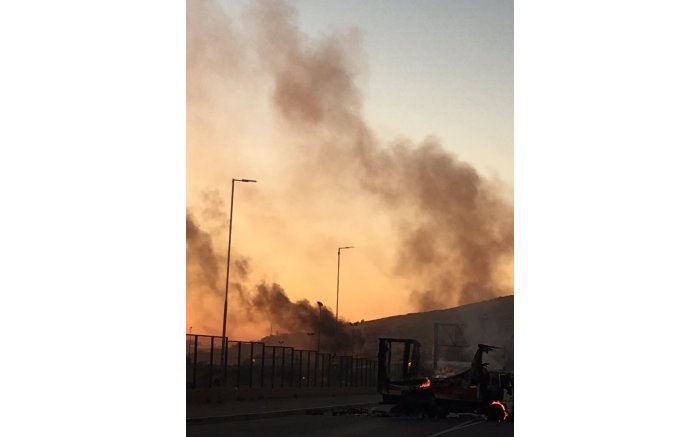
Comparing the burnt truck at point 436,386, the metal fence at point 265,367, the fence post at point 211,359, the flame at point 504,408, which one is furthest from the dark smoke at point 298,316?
the flame at point 504,408

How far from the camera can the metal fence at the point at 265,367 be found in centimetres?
1034

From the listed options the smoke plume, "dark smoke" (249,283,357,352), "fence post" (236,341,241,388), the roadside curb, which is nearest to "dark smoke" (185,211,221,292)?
the smoke plume

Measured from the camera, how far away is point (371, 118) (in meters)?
10.4

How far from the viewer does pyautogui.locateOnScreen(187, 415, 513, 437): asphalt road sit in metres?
10.1

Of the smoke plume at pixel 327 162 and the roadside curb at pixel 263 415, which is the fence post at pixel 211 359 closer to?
the roadside curb at pixel 263 415

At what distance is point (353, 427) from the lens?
1034 cm

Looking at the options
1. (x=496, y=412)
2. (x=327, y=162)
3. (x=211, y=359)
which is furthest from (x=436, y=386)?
(x=327, y=162)

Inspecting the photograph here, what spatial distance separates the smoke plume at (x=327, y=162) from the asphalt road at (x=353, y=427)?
0.92 m

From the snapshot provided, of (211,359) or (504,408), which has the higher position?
(211,359)

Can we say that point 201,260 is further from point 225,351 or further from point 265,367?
point 265,367

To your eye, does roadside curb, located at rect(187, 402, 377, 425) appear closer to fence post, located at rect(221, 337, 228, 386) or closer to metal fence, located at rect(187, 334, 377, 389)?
metal fence, located at rect(187, 334, 377, 389)

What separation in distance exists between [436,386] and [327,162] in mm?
2355

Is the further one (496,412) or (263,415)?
(496,412)
